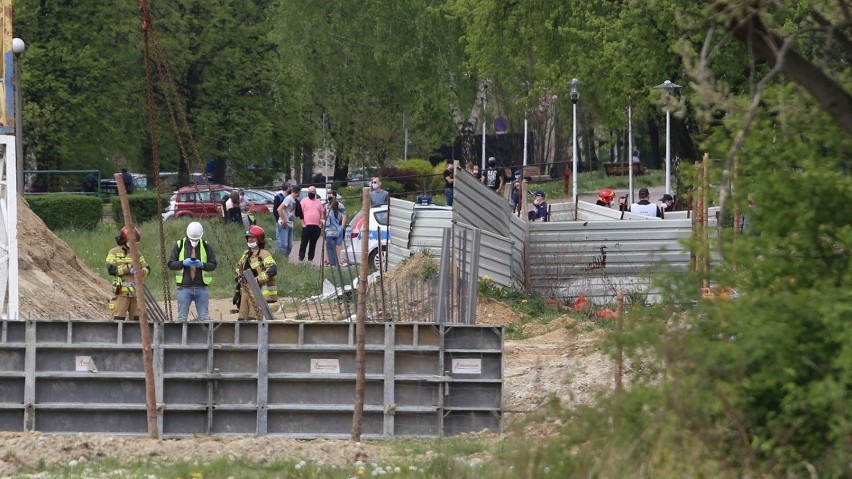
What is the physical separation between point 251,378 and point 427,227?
11.5 metres

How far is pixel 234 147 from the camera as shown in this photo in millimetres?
54875

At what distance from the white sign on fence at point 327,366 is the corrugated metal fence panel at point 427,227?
10.6 meters

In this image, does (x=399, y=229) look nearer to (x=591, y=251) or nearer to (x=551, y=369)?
(x=591, y=251)

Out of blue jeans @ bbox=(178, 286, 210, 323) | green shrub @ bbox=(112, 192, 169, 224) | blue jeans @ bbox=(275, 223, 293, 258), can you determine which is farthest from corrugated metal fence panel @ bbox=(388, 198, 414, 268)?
green shrub @ bbox=(112, 192, 169, 224)

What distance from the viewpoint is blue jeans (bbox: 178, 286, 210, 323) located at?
18.9 metres

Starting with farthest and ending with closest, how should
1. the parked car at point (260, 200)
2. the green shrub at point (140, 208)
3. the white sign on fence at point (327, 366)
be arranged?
the parked car at point (260, 200) → the green shrub at point (140, 208) → the white sign on fence at point (327, 366)

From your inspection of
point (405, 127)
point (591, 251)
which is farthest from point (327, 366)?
point (405, 127)

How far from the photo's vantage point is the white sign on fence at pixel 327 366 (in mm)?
14969

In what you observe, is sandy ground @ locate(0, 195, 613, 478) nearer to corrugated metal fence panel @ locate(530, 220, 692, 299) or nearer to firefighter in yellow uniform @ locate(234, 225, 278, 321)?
corrugated metal fence panel @ locate(530, 220, 692, 299)

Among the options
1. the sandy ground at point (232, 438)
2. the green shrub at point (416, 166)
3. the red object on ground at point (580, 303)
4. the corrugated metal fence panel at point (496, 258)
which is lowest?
the sandy ground at point (232, 438)

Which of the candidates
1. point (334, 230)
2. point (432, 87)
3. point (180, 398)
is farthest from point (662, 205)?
point (432, 87)

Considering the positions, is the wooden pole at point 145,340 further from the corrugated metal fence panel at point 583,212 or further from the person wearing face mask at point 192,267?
the corrugated metal fence panel at point 583,212

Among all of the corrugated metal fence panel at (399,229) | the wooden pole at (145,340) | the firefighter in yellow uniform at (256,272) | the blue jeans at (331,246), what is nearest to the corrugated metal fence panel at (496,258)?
the corrugated metal fence panel at (399,229)

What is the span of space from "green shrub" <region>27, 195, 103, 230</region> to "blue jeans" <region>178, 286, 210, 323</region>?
18736 mm
